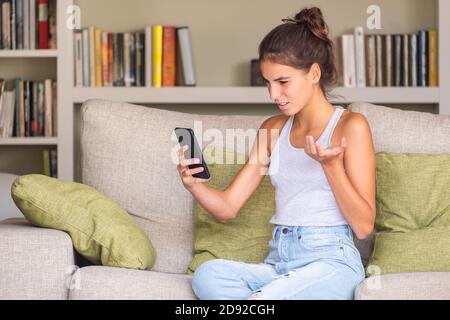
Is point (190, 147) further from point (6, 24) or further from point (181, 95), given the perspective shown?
point (6, 24)

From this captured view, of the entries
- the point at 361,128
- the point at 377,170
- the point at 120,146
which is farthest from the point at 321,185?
the point at 120,146

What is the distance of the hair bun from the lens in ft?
7.07

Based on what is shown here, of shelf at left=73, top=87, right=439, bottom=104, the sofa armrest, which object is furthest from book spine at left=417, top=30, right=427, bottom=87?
the sofa armrest

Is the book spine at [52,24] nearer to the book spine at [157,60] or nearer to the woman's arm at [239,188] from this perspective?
the book spine at [157,60]

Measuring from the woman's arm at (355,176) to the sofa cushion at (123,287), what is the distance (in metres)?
0.43

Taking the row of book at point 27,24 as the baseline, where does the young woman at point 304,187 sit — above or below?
below

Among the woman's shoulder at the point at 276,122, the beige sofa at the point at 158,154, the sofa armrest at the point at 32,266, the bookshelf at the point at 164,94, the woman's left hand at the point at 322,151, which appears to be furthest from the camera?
the bookshelf at the point at 164,94

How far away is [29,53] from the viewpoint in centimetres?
388

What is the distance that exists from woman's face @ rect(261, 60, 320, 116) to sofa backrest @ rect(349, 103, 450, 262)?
1.49 ft

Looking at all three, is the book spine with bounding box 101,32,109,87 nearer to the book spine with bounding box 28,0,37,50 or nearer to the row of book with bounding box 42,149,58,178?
the book spine with bounding box 28,0,37,50

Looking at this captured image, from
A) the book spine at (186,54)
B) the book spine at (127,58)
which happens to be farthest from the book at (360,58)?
the book spine at (127,58)

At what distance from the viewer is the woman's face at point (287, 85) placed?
6.77ft

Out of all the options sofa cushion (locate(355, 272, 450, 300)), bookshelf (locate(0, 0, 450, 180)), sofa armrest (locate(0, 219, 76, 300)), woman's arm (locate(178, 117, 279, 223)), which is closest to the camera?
sofa cushion (locate(355, 272, 450, 300))
